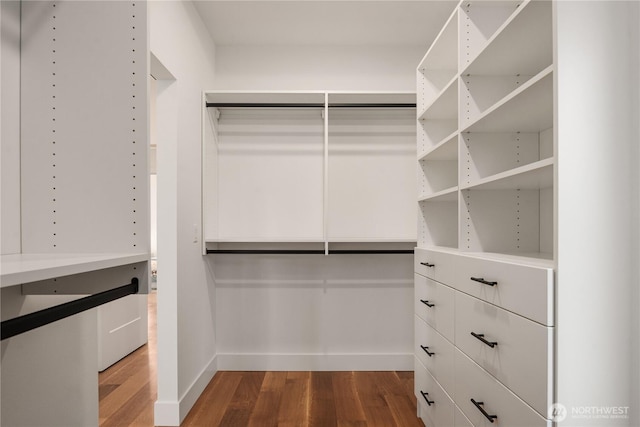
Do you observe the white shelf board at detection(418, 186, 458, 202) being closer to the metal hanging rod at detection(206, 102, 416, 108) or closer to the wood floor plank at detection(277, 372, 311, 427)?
the metal hanging rod at detection(206, 102, 416, 108)

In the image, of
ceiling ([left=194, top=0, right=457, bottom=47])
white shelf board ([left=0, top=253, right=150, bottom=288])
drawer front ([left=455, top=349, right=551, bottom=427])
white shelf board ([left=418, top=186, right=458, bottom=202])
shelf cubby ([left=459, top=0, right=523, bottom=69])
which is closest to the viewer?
white shelf board ([left=0, top=253, right=150, bottom=288])

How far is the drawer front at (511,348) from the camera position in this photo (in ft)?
3.64

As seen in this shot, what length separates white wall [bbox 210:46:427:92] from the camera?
10.6 ft

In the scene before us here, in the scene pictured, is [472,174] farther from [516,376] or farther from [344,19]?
[344,19]

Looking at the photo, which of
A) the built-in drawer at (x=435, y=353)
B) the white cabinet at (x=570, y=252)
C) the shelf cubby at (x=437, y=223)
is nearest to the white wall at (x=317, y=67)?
the shelf cubby at (x=437, y=223)

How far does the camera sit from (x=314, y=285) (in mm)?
3219

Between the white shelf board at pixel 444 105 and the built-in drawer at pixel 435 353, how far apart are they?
4.08 feet

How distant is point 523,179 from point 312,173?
195cm

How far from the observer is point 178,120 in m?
2.34

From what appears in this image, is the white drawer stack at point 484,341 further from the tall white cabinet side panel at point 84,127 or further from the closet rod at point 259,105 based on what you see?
the closet rod at point 259,105

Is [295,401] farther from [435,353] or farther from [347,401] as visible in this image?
[435,353]

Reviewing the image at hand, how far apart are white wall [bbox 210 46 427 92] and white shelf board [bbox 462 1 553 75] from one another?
1538 millimetres

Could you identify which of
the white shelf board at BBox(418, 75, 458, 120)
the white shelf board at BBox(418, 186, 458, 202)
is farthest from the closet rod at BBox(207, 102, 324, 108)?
the white shelf board at BBox(418, 186, 458, 202)

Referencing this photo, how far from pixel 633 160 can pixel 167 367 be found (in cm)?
237
